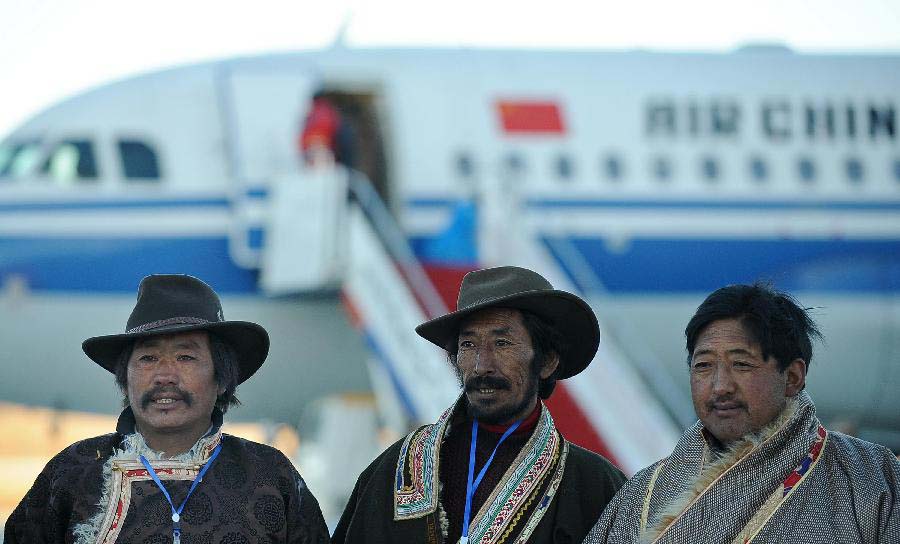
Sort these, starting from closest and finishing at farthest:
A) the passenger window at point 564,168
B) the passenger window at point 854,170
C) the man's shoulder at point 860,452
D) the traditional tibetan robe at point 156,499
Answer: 1. the man's shoulder at point 860,452
2. the traditional tibetan robe at point 156,499
3. the passenger window at point 564,168
4. the passenger window at point 854,170

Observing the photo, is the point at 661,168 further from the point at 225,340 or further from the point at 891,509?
the point at 891,509

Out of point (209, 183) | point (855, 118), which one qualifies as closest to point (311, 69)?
point (209, 183)

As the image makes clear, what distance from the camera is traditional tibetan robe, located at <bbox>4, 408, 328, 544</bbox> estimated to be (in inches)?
137

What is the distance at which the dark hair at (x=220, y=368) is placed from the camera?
370cm

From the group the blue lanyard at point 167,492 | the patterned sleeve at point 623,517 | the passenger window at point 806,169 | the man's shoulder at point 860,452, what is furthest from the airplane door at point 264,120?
the man's shoulder at point 860,452

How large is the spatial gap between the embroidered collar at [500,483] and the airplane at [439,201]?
6.34 m

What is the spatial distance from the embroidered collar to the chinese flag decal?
30.4 ft

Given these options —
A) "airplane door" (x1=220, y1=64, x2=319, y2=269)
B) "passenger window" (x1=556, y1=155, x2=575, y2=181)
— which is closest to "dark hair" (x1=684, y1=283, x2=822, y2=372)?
"airplane door" (x1=220, y1=64, x2=319, y2=269)

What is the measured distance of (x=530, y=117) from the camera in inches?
514

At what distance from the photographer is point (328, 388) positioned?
12805 mm

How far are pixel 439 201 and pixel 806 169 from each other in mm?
3857

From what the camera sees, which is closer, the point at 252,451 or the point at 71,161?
the point at 252,451

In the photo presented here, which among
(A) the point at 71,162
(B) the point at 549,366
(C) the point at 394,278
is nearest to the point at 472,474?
(B) the point at 549,366

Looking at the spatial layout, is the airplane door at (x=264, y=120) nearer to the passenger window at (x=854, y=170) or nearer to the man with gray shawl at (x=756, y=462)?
the passenger window at (x=854, y=170)
